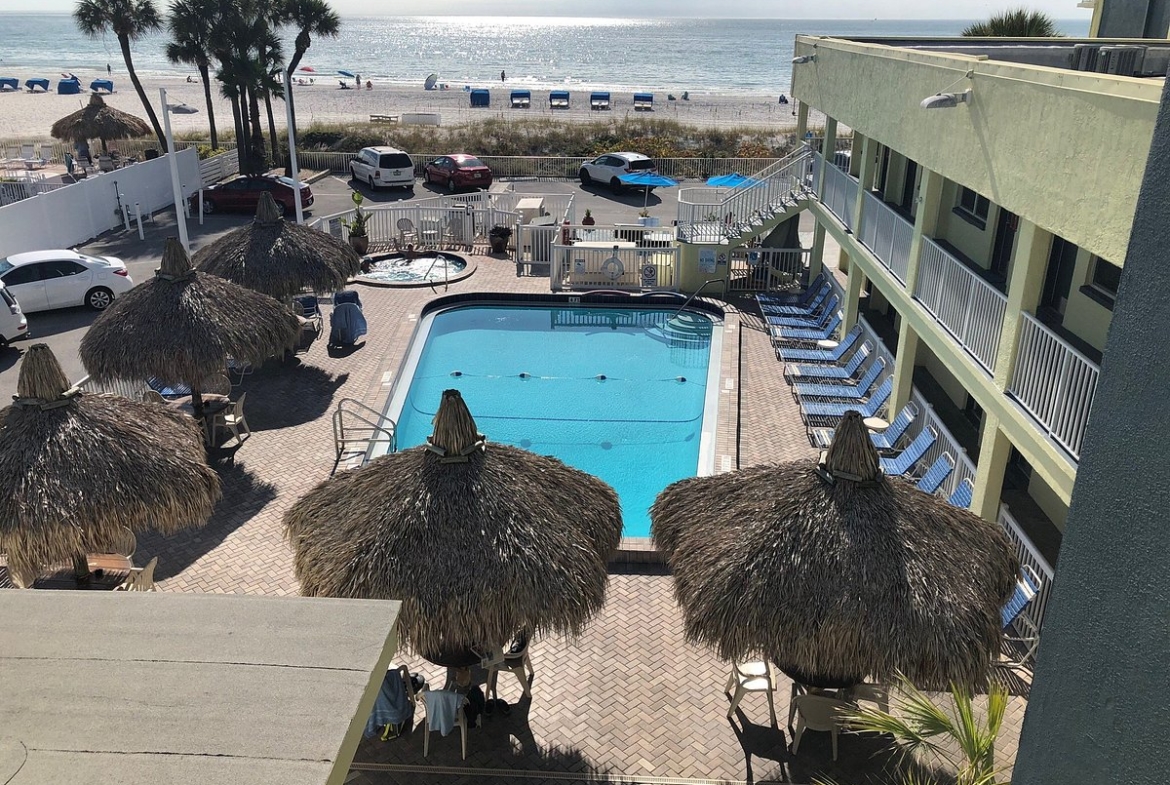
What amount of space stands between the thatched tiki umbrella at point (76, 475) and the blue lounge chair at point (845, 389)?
34.6 ft

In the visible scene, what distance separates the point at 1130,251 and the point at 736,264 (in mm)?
20903

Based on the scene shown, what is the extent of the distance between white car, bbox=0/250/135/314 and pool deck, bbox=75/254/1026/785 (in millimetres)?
8017

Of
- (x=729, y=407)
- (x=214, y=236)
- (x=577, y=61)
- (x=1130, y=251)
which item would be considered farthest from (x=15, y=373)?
(x=577, y=61)

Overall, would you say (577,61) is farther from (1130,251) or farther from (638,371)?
(1130,251)

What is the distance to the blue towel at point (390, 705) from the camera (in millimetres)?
8633

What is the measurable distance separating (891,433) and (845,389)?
7.65ft

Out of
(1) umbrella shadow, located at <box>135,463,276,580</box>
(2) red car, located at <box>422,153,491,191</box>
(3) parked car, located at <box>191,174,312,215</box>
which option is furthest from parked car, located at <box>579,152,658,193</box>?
(1) umbrella shadow, located at <box>135,463,276,580</box>

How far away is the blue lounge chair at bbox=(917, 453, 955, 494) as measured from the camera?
12.4 meters

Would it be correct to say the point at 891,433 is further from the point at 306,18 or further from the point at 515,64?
the point at 515,64

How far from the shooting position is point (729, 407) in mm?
16281

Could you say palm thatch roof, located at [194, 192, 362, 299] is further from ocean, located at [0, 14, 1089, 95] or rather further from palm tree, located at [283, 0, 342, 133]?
ocean, located at [0, 14, 1089, 95]

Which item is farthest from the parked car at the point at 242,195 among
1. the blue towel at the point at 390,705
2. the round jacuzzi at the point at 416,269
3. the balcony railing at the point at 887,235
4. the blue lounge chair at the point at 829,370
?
the blue towel at the point at 390,705

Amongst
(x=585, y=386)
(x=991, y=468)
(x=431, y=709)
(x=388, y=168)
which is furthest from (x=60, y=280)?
(x=991, y=468)

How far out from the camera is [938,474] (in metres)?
12.5
